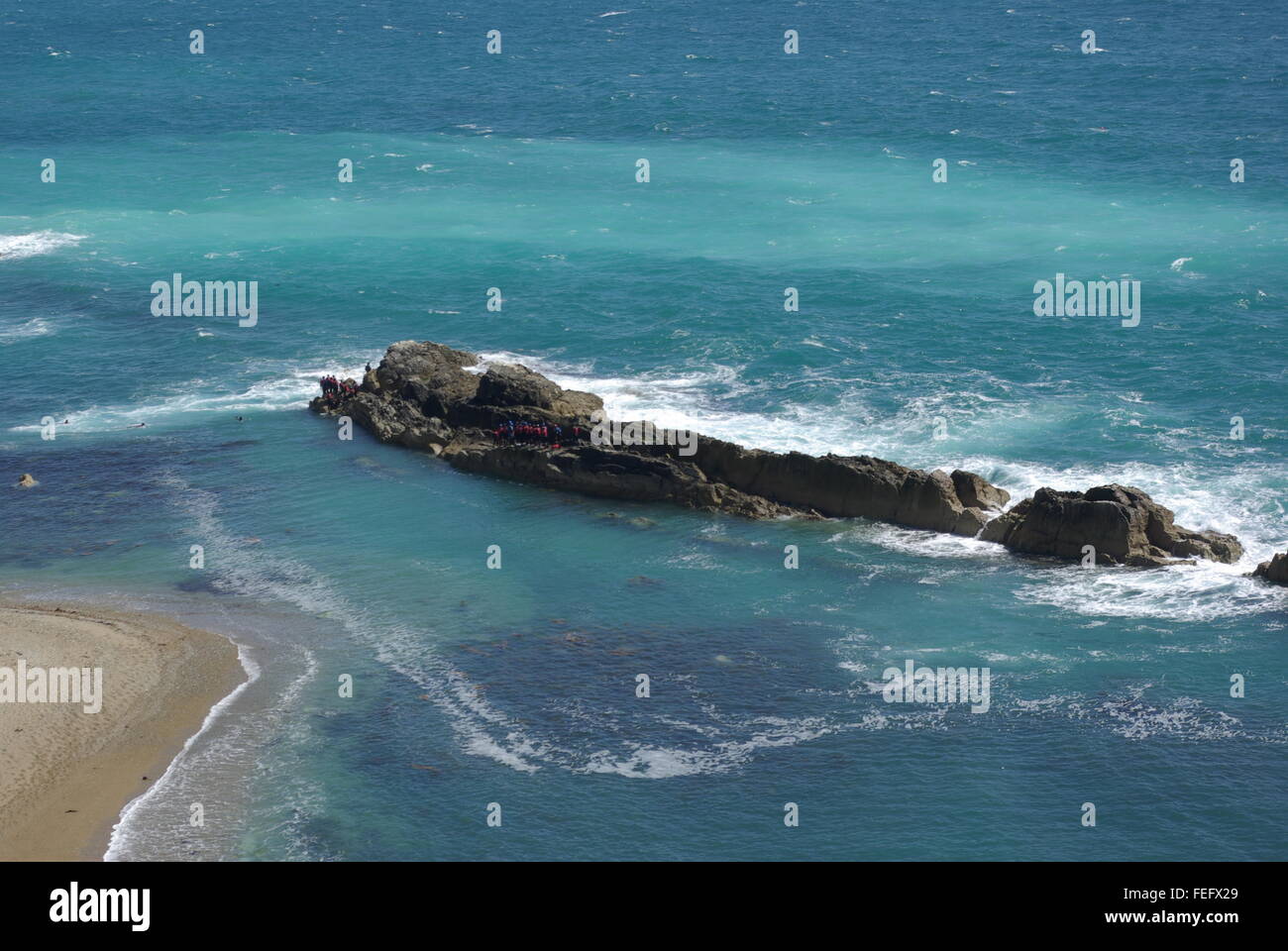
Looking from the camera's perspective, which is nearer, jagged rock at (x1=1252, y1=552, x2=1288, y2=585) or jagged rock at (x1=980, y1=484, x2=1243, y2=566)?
jagged rock at (x1=1252, y1=552, x2=1288, y2=585)

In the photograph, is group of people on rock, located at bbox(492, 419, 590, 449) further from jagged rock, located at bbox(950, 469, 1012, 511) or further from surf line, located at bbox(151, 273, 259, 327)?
surf line, located at bbox(151, 273, 259, 327)

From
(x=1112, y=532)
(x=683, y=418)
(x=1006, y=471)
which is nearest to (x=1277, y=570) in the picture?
(x=1112, y=532)

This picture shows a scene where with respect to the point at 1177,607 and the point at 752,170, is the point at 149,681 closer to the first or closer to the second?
the point at 1177,607

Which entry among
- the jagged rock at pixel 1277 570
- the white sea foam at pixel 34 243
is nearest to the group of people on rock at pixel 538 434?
the jagged rock at pixel 1277 570

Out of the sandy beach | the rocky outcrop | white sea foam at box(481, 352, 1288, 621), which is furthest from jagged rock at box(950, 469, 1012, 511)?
the sandy beach

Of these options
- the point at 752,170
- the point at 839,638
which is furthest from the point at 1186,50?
the point at 839,638

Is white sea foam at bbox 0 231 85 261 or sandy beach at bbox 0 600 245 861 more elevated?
white sea foam at bbox 0 231 85 261

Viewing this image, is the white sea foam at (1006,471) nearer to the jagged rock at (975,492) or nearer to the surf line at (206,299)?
the jagged rock at (975,492)
